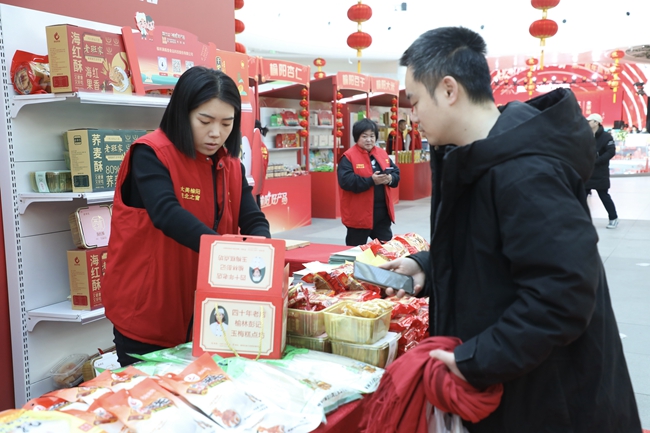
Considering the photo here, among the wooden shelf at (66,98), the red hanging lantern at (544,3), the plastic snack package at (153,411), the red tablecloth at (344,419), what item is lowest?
the red tablecloth at (344,419)

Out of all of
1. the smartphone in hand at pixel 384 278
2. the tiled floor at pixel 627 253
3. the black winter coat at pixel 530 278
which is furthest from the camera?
the tiled floor at pixel 627 253

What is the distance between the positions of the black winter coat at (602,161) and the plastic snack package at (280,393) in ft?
27.3

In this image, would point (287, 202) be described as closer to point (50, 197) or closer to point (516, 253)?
point (50, 197)

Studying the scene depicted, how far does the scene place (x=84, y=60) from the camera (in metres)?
2.72

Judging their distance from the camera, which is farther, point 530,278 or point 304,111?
point 304,111

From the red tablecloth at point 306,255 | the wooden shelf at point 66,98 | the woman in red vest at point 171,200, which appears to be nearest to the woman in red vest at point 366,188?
the red tablecloth at point 306,255

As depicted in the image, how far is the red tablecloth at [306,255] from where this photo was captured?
9.77ft

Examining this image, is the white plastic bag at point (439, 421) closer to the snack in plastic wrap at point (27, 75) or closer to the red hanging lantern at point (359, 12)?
the snack in plastic wrap at point (27, 75)

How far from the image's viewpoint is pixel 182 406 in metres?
1.35

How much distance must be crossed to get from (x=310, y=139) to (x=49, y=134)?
8.43 meters

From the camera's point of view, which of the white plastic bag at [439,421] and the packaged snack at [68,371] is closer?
the white plastic bag at [439,421]

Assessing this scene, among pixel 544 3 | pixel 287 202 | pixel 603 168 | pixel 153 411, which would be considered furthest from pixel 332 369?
pixel 544 3

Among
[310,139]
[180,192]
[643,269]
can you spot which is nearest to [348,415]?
[180,192]

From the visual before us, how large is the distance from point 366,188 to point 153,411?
429 centimetres
